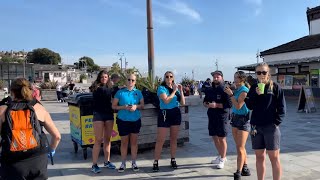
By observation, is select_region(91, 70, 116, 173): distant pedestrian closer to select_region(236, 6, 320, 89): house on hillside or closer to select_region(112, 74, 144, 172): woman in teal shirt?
select_region(112, 74, 144, 172): woman in teal shirt

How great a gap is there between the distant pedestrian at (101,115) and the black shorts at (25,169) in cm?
259

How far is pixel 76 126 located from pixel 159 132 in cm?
200

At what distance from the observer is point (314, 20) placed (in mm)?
26656

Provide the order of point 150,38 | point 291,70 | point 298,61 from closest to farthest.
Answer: point 150,38, point 298,61, point 291,70

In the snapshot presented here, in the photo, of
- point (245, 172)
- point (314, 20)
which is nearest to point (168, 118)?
point (245, 172)

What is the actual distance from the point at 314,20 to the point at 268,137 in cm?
2574

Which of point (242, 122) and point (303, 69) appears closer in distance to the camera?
point (242, 122)

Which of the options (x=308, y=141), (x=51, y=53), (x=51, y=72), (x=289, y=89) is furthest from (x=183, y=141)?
(x=51, y=53)

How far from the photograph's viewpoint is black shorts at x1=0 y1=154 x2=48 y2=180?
2.98 meters

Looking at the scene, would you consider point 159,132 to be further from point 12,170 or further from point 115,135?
point 12,170

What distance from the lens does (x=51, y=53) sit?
111438mm

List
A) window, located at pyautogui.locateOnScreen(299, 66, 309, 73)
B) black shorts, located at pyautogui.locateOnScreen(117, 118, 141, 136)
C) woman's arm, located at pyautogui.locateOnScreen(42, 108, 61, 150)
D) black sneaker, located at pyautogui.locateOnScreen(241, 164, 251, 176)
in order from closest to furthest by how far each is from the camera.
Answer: woman's arm, located at pyautogui.locateOnScreen(42, 108, 61, 150), black sneaker, located at pyautogui.locateOnScreen(241, 164, 251, 176), black shorts, located at pyautogui.locateOnScreen(117, 118, 141, 136), window, located at pyautogui.locateOnScreen(299, 66, 309, 73)

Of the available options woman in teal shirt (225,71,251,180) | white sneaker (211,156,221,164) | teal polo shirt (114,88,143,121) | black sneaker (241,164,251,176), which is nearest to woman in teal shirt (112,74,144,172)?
teal polo shirt (114,88,143,121)

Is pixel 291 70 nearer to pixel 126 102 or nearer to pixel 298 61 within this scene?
pixel 298 61
